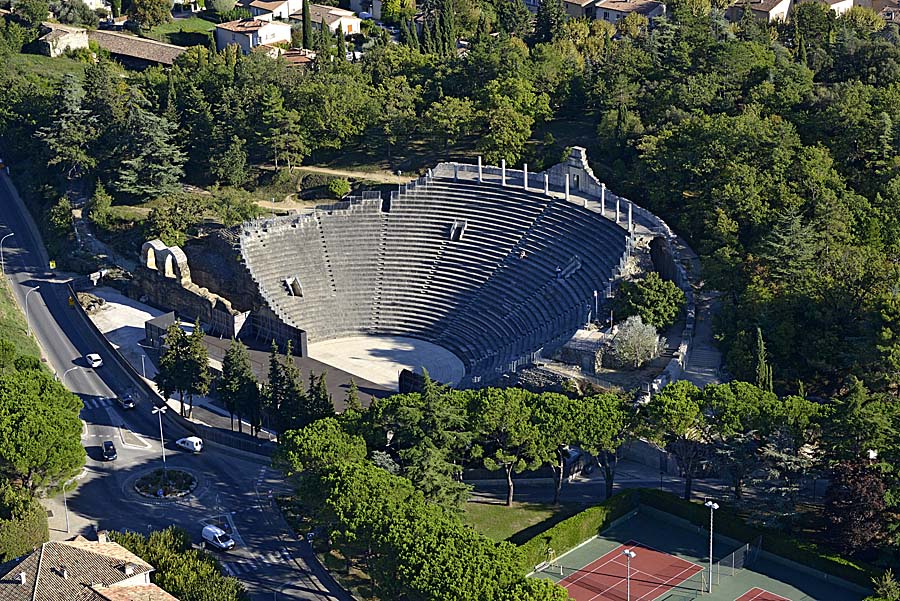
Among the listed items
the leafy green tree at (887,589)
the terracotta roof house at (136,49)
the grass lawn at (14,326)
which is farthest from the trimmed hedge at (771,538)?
the terracotta roof house at (136,49)

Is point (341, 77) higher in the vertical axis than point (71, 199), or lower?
higher

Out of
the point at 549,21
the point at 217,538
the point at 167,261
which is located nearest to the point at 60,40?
the point at 549,21

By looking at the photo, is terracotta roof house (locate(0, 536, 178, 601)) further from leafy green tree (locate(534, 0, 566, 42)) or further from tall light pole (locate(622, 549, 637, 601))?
leafy green tree (locate(534, 0, 566, 42))

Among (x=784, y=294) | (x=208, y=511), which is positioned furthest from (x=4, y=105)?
(x=784, y=294)

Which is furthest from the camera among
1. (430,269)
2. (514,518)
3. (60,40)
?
(60,40)

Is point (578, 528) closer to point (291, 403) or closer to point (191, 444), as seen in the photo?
point (291, 403)

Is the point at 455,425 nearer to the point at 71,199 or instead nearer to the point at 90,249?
the point at 90,249

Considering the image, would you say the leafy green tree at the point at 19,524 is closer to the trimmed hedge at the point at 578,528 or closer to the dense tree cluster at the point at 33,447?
the dense tree cluster at the point at 33,447
